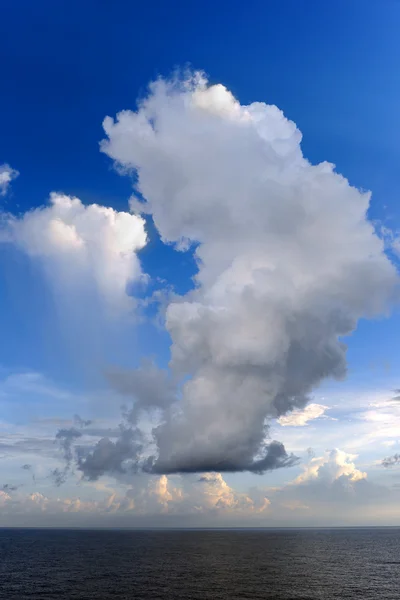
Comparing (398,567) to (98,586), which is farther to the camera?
(398,567)

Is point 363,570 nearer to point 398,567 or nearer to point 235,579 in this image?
point 398,567

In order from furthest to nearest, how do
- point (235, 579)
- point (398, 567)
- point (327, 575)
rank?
point (398, 567) → point (327, 575) → point (235, 579)

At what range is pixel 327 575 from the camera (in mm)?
134875

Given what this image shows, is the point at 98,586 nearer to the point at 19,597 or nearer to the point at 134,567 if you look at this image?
the point at 19,597

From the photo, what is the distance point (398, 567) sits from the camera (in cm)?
16050

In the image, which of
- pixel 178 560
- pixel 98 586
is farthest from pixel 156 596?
pixel 178 560

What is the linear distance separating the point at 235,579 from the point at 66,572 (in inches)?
2212

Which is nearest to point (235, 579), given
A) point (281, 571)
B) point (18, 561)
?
point (281, 571)

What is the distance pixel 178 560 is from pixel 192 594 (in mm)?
82764

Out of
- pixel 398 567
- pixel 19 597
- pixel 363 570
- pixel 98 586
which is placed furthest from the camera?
pixel 398 567

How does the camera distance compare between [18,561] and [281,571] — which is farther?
[18,561]

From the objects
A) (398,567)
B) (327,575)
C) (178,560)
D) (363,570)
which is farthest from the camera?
(178,560)

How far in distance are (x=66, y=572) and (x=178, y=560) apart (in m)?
52.0

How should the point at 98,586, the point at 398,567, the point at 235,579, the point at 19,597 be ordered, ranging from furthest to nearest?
the point at 398,567
the point at 235,579
the point at 98,586
the point at 19,597
